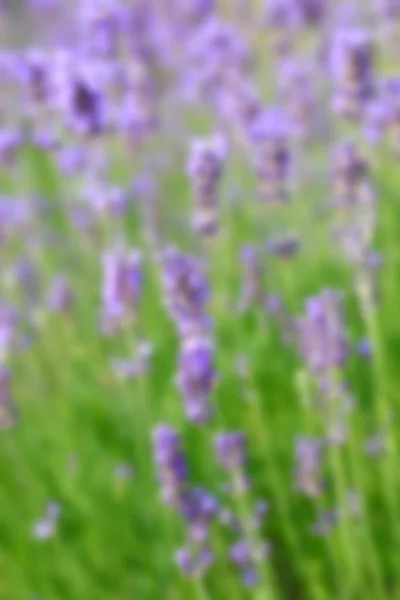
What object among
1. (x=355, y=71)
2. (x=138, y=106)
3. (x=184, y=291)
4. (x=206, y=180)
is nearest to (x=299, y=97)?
Result: (x=138, y=106)

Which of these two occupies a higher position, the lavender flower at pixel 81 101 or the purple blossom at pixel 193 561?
the lavender flower at pixel 81 101

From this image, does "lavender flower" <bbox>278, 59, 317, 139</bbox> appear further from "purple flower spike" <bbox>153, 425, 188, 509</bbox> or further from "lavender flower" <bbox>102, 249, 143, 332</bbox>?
"purple flower spike" <bbox>153, 425, 188, 509</bbox>

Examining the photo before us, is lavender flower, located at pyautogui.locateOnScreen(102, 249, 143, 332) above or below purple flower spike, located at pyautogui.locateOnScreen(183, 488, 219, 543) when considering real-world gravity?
above

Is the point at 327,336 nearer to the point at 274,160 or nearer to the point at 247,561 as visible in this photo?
the point at 247,561

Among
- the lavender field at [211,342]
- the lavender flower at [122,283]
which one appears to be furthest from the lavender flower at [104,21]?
the lavender flower at [122,283]

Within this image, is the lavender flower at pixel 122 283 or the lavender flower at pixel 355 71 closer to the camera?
the lavender flower at pixel 122 283

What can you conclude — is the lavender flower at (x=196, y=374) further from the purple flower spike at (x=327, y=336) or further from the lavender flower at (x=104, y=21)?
the lavender flower at (x=104, y=21)

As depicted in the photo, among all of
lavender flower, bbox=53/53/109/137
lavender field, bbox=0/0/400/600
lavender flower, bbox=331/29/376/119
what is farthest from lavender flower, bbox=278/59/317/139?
lavender flower, bbox=53/53/109/137
